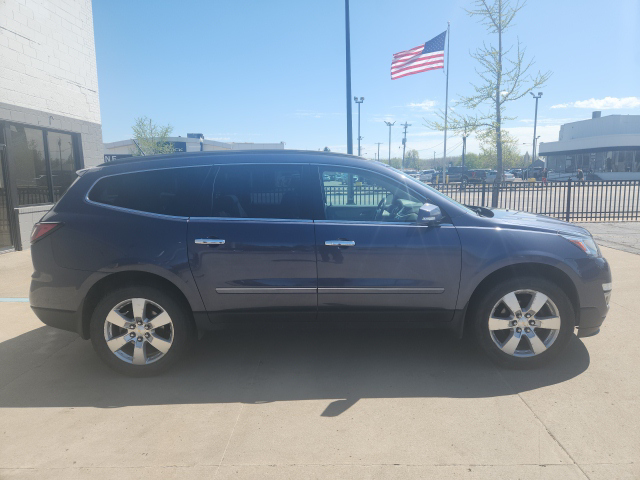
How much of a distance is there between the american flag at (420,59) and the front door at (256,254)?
50.3ft

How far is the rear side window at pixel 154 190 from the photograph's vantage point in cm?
398

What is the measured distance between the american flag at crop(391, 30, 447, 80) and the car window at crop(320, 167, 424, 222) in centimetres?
1483

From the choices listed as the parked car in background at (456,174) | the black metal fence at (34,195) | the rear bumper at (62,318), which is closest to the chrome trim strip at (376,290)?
the rear bumper at (62,318)

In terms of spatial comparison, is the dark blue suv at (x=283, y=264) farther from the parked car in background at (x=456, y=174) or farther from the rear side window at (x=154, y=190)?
the parked car in background at (x=456, y=174)

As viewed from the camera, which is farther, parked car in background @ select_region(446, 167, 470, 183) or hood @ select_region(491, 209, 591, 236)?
parked car in background @ select_region(446, 167, 470, 183)

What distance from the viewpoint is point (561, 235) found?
3.95 metres

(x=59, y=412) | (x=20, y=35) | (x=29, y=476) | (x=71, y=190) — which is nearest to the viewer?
(x=29, y=476)

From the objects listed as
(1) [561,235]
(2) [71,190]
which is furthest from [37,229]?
(1) [561,235]

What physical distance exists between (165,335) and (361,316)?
1.61 m

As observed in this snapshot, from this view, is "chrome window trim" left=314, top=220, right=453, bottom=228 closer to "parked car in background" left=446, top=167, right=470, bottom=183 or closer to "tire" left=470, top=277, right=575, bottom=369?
"tire" left=470, top=277, right=575, bottom=369

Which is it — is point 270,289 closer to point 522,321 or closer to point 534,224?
point 522,321

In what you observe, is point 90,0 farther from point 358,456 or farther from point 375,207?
point 358,456

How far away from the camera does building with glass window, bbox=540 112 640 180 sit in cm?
5288

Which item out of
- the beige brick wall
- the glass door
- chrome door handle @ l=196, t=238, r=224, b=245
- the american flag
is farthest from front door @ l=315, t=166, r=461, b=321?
the american flag
